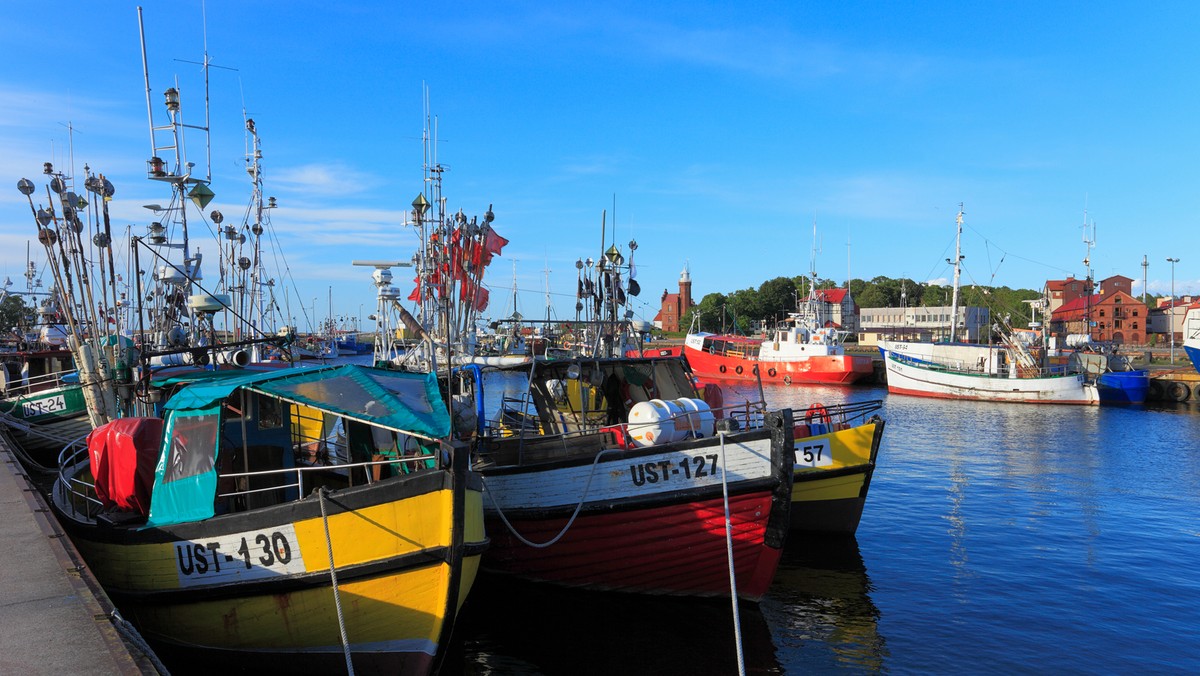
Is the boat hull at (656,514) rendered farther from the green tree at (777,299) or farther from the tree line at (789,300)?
the green tree at (777,299)

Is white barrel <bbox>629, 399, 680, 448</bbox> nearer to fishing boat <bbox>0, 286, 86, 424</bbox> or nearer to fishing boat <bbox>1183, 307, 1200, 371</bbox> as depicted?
fishing boat <bbox>0, 286, 86, 424</bbox>

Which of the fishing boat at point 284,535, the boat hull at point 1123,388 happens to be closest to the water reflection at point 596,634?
the fishing boat at point 284,535

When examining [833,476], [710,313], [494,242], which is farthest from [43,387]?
[710,313]

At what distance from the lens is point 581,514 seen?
40.6 feet

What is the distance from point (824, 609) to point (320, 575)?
28.0 ft

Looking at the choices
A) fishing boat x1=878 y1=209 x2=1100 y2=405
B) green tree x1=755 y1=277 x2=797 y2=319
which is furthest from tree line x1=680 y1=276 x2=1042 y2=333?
fishing boat x1=878 y1=209 x2=1100 y2=405

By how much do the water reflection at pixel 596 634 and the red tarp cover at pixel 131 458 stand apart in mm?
4753

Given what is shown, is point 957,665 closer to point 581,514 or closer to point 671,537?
point 671,537

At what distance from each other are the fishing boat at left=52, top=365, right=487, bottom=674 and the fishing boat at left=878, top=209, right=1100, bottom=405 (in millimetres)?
45954

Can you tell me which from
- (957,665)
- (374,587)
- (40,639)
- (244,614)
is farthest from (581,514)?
(40,639)

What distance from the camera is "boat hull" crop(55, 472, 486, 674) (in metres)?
8.84

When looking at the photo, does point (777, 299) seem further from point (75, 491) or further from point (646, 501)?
point (75, 491)

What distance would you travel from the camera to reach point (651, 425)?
40.6ft

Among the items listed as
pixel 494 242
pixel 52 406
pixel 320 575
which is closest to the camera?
pixel 320 575
